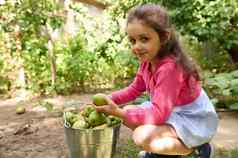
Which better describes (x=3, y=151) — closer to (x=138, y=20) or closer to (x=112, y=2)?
(x=138, y=20)

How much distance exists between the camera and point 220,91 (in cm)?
470

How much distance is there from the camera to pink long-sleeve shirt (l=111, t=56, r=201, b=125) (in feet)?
7.21

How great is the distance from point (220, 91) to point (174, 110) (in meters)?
2.48

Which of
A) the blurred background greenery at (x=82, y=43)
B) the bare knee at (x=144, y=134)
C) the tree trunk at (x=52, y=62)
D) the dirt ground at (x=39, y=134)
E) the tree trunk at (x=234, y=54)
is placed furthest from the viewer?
the tree trunk at (x=234, y=54)

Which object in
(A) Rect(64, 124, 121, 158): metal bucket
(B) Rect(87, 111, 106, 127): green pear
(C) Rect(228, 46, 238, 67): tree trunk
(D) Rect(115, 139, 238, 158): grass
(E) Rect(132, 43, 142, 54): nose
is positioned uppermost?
(E) Rect(132, 43, 142, 54): nose

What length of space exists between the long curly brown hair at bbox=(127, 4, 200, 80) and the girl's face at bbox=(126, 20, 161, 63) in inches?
0.9

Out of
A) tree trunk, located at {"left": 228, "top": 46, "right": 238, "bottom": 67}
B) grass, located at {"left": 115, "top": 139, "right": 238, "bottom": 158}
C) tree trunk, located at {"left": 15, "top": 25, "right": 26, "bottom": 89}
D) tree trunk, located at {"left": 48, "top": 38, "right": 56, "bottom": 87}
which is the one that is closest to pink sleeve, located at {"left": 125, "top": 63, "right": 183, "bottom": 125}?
grass, located at {"left": 115, "top": 139, "right": 238, "bottom": 158}

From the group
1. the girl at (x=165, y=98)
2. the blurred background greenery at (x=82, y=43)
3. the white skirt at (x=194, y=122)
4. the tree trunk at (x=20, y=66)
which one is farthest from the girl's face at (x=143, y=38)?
the tree trunk at (x=20, y=66)

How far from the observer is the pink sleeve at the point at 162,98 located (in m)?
2.19

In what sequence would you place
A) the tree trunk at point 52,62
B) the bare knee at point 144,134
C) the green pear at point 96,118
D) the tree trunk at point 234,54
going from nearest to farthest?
the bare knee at point 144,134, the green pear at point 96,118, the tree trunk at point 52,62, the tree trunk at point 234,54

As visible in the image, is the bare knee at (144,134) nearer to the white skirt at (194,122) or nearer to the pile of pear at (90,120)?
the white skirt at (194,122)

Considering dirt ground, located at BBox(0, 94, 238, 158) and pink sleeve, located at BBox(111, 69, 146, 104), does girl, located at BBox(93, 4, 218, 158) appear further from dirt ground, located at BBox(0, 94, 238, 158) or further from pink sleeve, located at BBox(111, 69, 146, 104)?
dirt ground, located at BBox(0, 94, 238, 158)

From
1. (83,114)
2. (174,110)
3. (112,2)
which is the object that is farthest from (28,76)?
(174,110)

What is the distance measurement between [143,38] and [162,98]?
13.3 inches
